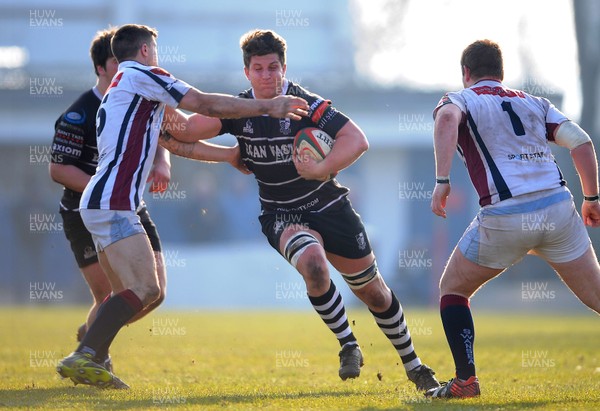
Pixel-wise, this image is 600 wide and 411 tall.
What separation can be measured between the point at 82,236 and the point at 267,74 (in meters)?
2.17

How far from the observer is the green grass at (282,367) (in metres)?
6.59

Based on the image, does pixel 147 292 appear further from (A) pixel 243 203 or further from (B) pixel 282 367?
(A) pixel 243 203

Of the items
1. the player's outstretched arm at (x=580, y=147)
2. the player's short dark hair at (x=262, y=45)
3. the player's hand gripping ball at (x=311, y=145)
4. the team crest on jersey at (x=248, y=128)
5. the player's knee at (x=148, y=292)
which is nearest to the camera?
the player's outstretched arm at (x=580, y=147)

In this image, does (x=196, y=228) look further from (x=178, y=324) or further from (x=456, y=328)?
(x=456, y=328)

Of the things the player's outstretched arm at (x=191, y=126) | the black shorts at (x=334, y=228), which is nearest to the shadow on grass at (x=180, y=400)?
the black shorts at (x=334, y=228)

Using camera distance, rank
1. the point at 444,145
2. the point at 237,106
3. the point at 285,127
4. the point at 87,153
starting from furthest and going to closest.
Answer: the point at 87,153 < the point at 285,127 < the point at 237,106 < the point at 444,145

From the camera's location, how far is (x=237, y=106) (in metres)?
6.76

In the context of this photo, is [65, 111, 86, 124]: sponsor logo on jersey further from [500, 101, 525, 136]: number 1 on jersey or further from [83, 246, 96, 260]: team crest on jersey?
[500, 101, 525, 136]: number 1 on jersey

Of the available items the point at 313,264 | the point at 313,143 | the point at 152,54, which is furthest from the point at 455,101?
the point at 152,54

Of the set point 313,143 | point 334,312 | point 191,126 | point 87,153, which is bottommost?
point 334,312

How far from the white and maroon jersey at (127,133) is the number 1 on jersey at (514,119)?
207cm

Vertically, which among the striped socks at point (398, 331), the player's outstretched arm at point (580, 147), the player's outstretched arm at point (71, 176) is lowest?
the striped socks at point (398, 331)

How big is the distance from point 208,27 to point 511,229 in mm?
40558

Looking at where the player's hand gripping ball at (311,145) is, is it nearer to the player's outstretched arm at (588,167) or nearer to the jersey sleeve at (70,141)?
the player's outstretched arm at (588,167)
